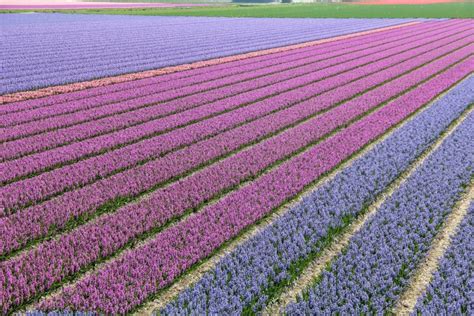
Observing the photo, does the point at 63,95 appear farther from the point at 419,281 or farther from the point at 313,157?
the point at 419,281

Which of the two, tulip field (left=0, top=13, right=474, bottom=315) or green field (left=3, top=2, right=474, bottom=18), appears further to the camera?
green field (left=3, top=2, right=474, bottom=18)

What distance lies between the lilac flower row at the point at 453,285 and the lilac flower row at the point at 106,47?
1410 centimetres

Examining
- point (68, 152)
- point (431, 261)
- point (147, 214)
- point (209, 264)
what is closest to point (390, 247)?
point (431, 261)

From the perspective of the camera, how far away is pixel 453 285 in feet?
16.8

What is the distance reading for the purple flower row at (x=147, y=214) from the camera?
554 cm

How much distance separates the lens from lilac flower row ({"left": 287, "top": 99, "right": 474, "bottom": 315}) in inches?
190

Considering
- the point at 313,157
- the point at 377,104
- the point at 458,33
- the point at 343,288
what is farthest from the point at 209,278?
the point at 458,33

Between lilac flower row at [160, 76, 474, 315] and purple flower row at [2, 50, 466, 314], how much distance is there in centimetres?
148

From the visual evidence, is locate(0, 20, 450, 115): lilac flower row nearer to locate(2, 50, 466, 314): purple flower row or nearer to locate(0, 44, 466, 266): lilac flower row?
locate(0, 44, 466, 266): lilac flower row

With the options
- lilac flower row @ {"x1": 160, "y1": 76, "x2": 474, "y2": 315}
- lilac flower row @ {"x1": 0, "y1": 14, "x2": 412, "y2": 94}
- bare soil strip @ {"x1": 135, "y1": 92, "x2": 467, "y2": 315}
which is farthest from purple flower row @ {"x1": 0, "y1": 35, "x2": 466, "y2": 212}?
lilac flower row @ {"x1": 0, "y1": 14, "x2": 412, "y2": 94}

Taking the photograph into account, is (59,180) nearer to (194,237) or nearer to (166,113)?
(194,237)

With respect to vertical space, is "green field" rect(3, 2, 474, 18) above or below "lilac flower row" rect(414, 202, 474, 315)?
above

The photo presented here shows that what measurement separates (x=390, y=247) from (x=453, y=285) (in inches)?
37.4

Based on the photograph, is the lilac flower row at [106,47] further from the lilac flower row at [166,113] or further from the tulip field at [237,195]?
the lilac flower row at [166,113]
